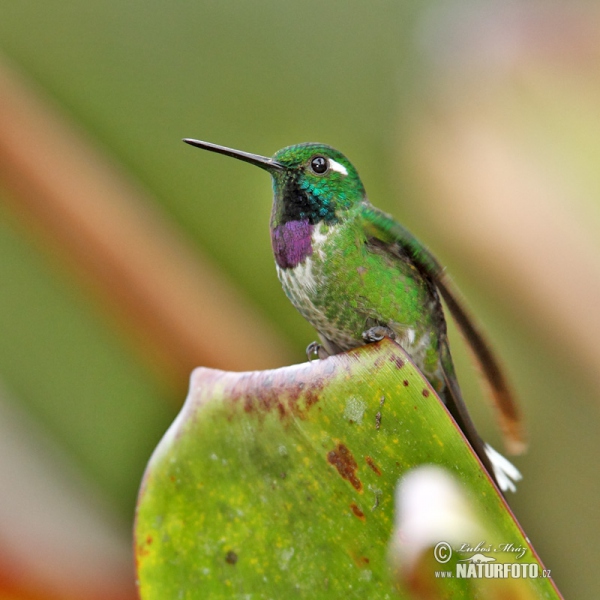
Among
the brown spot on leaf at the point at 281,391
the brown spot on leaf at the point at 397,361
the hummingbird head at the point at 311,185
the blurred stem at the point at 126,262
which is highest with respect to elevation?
the hummingbird head at the point at 311,185

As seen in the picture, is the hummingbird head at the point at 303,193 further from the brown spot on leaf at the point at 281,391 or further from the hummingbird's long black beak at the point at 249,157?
the brown spot on leaf at the point at 281,391

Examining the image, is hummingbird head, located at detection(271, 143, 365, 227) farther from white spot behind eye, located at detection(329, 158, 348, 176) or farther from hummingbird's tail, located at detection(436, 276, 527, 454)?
hummingbird's tail, located at detection(436, 276, 527, 454)

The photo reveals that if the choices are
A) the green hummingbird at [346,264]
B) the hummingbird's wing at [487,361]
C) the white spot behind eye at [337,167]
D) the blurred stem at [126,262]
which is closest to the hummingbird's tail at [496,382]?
the hummingbird's wing at [487,361]

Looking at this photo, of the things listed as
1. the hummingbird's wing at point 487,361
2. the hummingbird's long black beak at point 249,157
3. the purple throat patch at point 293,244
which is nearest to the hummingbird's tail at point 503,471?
the hummingbird's wing at point 487,361

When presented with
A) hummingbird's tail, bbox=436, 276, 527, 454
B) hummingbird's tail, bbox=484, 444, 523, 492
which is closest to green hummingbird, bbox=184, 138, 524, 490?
hummingbird's tail, bbox=484, 444, 523, 492

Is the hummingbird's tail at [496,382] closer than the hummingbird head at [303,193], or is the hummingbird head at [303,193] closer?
the hummingbird's tail at [496,382]

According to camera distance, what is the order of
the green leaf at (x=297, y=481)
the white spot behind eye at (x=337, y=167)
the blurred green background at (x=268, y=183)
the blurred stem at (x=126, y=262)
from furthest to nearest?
the blurred green background at (x=268, y=183), the blurred stem at (x=126, y=262), the white spot behind eye at (x=337, y=167), the green leaf at (x=297, y=481)

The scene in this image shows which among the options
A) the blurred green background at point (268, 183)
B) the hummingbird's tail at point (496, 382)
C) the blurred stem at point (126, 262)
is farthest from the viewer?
the blurred green background at point (268, 183)

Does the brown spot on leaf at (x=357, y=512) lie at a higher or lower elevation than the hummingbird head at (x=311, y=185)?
lower
